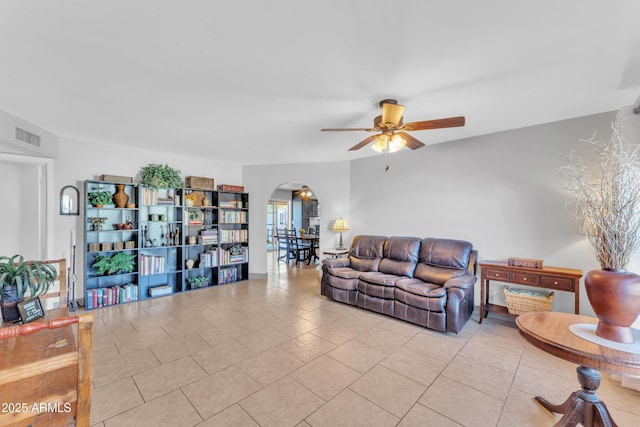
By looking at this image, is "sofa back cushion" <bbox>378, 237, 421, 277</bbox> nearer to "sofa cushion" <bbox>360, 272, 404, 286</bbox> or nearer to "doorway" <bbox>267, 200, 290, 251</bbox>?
"sofa cushion" <bbox>360, 272, 404, 286</bbox>

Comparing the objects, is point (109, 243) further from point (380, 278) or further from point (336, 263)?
point (380, 278)

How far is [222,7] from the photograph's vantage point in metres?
1.53

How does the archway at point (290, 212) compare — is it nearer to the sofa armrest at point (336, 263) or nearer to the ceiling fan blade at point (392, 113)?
the sofa armrest at point (336, 263)

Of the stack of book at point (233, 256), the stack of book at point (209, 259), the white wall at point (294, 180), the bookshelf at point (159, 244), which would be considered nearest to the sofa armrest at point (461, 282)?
the white wall at point (294, 180)

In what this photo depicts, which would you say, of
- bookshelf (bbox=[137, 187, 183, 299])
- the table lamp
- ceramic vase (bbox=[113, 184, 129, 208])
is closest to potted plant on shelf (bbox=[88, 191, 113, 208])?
ceramic vase (bbox=[113, 184, 129, 208])

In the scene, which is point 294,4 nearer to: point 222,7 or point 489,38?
point 222,7

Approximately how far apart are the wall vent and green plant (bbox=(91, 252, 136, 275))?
1702 millimetres

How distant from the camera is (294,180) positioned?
5758mm

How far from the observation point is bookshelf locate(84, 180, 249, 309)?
4.12m

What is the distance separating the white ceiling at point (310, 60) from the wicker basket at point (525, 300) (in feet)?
6.85

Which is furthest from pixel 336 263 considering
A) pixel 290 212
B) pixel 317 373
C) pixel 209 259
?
pixel 290 212

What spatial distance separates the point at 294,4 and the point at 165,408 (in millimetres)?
2760

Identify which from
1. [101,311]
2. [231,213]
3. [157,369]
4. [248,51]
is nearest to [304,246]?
[231,213]

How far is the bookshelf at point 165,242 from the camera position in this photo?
412cm
